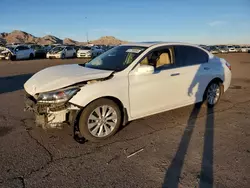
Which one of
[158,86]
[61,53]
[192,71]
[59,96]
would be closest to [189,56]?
[192,71]

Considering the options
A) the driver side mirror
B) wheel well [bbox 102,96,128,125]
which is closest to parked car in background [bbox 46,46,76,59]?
the driver side mirror

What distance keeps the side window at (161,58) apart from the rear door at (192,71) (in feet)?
0.52

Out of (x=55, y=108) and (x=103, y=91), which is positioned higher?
(x=103, y=91)

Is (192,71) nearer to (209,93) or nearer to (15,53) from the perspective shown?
(209,93)

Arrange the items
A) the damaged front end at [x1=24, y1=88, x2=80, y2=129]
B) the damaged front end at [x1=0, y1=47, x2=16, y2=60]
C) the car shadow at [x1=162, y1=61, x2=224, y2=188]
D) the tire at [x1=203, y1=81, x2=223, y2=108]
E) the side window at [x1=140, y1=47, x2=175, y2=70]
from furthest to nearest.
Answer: the damaged front end at [x1=0, y1=47, x2=16, y2=60], the tire at [x1=203, y1=81, x2=223, y2=108], the side window at [x1=140, y1=47, x2=175, y2=70], the damaged front end at [x1=24, y1=88, x2=80, y2=129], the car shadow at [x1=162, y1=61, x2=224, y2=188]

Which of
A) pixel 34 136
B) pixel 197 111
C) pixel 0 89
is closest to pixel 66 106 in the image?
pixel 34 136

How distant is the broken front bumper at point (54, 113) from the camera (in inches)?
155

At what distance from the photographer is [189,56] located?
5.62 m

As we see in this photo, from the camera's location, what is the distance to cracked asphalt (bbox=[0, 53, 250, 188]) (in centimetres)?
308

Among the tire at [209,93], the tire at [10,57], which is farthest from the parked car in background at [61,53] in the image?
the tire at [209,93]

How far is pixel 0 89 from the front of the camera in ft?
28.8

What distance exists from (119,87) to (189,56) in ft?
7.16

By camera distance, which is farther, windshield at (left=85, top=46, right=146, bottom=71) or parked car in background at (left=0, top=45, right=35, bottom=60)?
parked car in background at (left=0, top=45, right=35, bottom=60)

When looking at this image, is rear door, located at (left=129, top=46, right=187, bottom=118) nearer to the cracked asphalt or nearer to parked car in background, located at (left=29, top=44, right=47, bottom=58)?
the cracked asphalt
